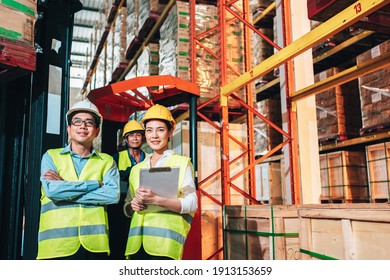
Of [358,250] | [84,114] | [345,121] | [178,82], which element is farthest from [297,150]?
[84,114]

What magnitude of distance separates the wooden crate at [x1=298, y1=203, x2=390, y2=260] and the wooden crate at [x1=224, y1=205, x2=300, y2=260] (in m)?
0.58

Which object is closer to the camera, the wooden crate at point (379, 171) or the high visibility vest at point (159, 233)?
the high visibility vest at point (159, 233)

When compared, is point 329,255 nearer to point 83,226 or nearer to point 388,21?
point 83,226

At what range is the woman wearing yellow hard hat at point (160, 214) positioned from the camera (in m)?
2.06

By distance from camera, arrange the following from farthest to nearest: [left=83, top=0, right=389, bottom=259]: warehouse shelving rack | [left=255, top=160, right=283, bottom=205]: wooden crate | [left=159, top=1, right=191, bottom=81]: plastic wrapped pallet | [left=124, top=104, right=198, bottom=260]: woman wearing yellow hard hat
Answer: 1. [left=255, top=160, right=283, bottom=205]: wooden crate
2. [left=159, top=1, right=191, bottom=81]: plastic wrapped pallet
3. [left=83, top=0, right=389, bottom=259]: warehouse shelving rack
4. [left=124, top=104, right=198, bottom=260]: woman wearing yellow hard hat

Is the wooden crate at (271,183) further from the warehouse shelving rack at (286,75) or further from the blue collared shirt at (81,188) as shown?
the blue collared shirt at (81,188)

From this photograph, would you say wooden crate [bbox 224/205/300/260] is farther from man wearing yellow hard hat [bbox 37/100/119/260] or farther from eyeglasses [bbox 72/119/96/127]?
eyeglasses [bbox 72/119/96/127]

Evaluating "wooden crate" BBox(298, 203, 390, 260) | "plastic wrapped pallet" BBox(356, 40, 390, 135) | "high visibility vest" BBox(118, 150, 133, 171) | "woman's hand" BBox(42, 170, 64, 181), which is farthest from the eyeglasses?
"plastic wrapped pallet" BBox(356, 40, 390, 135)

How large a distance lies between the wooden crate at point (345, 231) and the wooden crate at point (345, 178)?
135 inches

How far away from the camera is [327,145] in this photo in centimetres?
592

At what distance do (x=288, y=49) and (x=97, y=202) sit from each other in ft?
6.71

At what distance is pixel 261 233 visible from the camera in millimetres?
3285

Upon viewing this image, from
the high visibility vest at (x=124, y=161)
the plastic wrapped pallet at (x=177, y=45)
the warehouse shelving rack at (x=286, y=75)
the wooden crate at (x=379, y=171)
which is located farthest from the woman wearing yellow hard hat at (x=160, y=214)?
the wooden crate at (x=379, y=171)

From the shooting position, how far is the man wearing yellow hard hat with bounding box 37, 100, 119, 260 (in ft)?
6.48
